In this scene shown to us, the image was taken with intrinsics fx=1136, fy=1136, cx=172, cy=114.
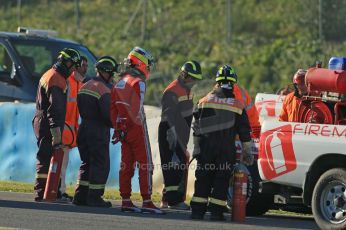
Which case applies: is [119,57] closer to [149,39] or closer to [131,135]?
[149,39]

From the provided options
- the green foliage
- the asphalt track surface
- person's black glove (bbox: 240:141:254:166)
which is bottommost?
the asphalt track surface

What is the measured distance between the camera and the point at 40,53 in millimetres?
21328

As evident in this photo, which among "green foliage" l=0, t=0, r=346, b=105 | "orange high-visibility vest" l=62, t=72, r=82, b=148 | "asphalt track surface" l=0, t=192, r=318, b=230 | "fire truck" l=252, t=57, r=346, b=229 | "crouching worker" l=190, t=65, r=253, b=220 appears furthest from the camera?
"green foliage" l=0, t=0, r=346, b=105

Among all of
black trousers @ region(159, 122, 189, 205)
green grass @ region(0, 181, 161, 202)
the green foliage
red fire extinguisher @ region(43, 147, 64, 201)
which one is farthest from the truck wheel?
the green foliage

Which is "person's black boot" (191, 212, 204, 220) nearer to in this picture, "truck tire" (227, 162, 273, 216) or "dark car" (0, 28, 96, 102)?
"truck tire" (227, 162, 273, 216)

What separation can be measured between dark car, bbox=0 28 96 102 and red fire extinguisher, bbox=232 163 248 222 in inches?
301

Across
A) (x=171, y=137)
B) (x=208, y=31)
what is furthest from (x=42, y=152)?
(x=208, y=31)

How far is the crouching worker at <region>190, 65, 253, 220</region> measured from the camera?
1350 centimetres

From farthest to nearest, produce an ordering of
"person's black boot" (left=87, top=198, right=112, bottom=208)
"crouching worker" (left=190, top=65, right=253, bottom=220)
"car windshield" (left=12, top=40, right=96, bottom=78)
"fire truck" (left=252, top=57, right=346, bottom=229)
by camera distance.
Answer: "car windshield" (left=12, top=40, right=96, bottom=78), "person's black boot" (left=87, top=198, right=112, bottom=208), "crouching worker" (left=190, top=65, right=253, bottom=220), "fire truck" (left=252, top=57, right=346, bottom=229)

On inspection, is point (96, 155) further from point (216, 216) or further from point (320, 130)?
point (320, 130)

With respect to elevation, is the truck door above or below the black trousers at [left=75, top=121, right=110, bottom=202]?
above

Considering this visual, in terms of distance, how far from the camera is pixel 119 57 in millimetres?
36312

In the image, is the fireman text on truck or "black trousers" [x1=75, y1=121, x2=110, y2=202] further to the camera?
"black trousers" [x1=75, y1=121, x2=110, y2=202]

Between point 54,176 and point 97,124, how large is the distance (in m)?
1.02
